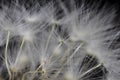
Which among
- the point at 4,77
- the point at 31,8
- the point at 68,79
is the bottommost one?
the point at 68,79

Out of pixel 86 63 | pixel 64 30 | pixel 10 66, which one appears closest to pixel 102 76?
pixel 86 63

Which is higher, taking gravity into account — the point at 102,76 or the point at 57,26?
the point at 57,26

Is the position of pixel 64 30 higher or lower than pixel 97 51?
higher

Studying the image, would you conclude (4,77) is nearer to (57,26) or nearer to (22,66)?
(22,66)

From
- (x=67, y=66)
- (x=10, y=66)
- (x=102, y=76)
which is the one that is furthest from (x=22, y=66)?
(x=102, y=76)

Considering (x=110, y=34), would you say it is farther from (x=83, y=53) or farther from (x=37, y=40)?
(x=37, y=40)

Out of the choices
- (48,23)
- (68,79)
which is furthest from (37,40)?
(68,79)
